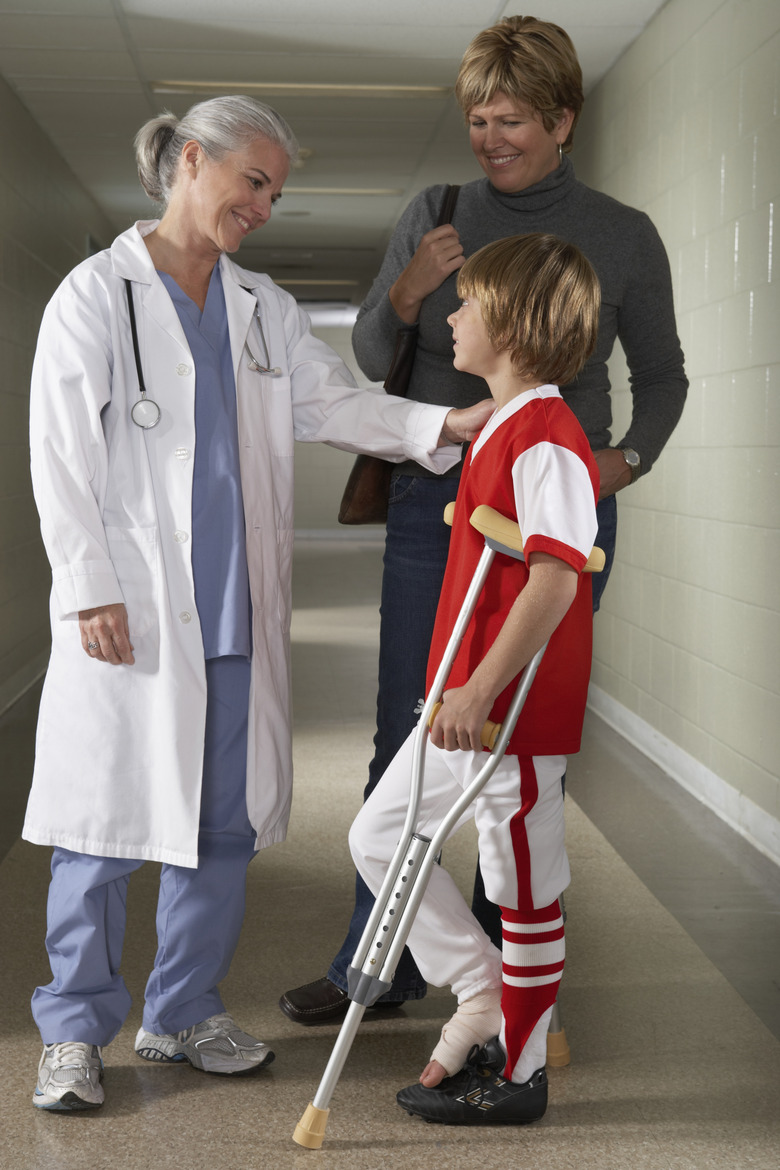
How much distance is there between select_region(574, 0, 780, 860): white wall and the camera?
3.45 m

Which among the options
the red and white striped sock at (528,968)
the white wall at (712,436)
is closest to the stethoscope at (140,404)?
the red and white striped sock at (528,968)

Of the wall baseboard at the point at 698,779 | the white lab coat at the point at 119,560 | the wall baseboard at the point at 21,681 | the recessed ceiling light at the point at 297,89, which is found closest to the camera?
the white lab coat at the point at 119,560

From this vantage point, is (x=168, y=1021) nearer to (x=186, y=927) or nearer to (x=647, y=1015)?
(x=186, y=927)

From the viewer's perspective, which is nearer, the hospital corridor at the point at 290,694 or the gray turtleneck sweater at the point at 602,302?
the hospital corridor at the point at 290,694

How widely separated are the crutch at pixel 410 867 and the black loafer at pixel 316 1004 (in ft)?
1.60

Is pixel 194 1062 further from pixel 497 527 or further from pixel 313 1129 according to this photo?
pixel 497 527

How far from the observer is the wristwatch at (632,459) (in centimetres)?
210

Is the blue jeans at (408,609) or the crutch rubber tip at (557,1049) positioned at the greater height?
the blue jeans at (408,609)

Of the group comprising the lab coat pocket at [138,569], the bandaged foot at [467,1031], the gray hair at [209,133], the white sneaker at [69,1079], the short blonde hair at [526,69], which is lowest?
the white sneaker at [69,1079]

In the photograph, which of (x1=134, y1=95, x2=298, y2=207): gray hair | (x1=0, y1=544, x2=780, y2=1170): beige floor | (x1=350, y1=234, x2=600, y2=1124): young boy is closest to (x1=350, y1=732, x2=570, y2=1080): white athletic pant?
(x1=350, y1=234, x2=600, y2=1124): young boy

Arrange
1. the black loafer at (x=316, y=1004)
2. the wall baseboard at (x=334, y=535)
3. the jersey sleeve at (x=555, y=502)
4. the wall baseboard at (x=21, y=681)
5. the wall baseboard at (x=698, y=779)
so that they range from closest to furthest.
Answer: the jersey sleeve at (x=555, y=502) < the black loafer at (x=316, y=1004) < the wall baseboard at (x=698, y=779) < the wall baseboard at (x=21, y=681) < the wall baseboard at (x=334, y=535)

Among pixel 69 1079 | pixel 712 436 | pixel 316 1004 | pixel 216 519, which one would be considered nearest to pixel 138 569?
pixel 216 519

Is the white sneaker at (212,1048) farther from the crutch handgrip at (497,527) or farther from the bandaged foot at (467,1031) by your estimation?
the crutch handgrip at (497,527)

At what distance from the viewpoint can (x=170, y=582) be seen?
1958mm
